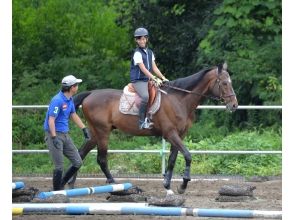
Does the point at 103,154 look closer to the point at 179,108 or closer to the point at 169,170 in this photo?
the point at 169,170

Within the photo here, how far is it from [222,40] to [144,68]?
10178 mm

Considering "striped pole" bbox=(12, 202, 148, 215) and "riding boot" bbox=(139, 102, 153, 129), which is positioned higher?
"riding boot" bbox=(139, 102, 153, 129)

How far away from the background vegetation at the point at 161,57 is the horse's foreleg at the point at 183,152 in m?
4.07

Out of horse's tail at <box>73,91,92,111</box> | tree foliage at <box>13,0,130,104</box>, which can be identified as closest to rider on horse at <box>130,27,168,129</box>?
horse's tail at <box>73,91,92,111</box>

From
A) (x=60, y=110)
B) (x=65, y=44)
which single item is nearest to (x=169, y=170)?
(x=60, y=110)

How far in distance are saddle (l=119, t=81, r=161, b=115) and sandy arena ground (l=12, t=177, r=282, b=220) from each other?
55.1 inches

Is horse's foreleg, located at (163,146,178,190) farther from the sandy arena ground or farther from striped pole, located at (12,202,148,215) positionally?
striped pole, located at (12,202,148,215)

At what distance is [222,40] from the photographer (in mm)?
24641

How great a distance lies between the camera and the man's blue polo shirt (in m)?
13.5

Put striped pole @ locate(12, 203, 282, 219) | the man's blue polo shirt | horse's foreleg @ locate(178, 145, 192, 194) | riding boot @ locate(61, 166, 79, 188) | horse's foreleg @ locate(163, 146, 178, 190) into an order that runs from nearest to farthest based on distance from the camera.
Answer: striped pole @ locate(12, 203, 282, 219) → the man's blue polo shirt → riding boot @ locate(61, 166, 79, 188) → horse's foreleg @ locate(178, 145, 192, 194) → horse's foreleg @ locate(163, 146, 178, 190)

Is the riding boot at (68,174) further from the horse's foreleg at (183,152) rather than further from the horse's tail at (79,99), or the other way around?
the horse's tail at (79,99)

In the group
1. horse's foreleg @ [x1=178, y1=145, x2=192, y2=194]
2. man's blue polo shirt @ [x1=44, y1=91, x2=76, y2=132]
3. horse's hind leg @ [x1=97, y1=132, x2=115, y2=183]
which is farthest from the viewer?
horse's hind leg @ [x1=97, y1=132, x2=115, y2=183]

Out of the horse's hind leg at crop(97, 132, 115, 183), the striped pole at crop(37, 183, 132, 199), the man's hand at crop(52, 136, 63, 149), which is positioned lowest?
the striped pole at crop(37, 183, 132, 199)
